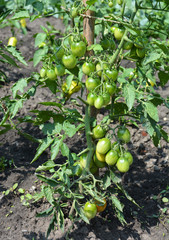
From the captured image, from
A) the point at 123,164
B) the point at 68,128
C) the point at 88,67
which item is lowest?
the point at 123,164

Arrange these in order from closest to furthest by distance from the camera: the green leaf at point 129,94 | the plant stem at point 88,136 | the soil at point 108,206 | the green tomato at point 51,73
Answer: the green leaf at point 129,94
the green tomato at point 51,73
the plant stem at point 88,136
the soil at point 108,206

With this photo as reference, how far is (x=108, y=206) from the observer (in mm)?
1907

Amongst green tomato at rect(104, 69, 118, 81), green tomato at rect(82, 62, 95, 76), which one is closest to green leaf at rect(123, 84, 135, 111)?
green tomato at rect(104, 69, 118, 81)

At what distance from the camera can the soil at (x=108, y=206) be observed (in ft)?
5.70

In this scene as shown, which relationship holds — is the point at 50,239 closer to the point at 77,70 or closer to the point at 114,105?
the point at 114,105

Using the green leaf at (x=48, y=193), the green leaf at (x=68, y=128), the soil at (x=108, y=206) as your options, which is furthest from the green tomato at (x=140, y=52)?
the soil at (x=108, y=206)

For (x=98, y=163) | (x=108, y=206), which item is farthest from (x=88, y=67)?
(x=108, y=206)

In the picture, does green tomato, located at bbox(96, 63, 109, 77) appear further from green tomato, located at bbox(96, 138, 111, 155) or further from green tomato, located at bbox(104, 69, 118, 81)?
green tomato, located at bbox(96, 138, 111, 155)

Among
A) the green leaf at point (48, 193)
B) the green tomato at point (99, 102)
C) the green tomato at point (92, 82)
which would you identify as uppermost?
the green tomato at point (92, 82)

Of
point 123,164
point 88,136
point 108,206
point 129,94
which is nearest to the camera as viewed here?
point 129,94

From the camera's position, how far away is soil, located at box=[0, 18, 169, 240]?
68.4 inches

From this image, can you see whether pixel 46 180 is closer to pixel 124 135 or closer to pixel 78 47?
pixel 124 135

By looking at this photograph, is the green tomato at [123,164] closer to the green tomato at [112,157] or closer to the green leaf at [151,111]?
the green tomato at [112,157]

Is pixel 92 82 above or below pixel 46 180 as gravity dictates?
above
